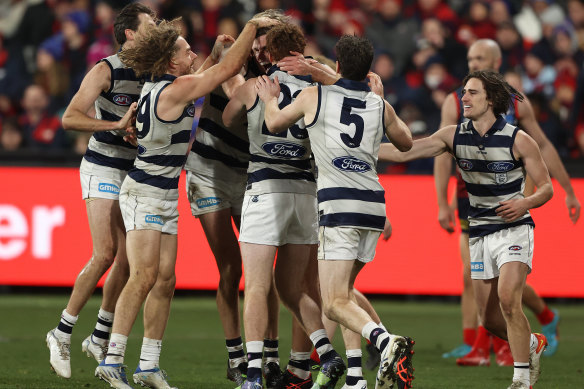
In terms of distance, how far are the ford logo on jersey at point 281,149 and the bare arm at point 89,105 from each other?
98 centimetres

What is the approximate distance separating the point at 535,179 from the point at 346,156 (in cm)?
138

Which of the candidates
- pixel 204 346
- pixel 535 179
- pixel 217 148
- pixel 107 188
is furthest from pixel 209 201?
pixel 204 346

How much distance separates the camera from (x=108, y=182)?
7.13 metres

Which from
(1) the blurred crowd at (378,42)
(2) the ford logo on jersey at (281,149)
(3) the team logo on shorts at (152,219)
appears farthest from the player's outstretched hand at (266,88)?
(1) the blurred crowd at (378,42)

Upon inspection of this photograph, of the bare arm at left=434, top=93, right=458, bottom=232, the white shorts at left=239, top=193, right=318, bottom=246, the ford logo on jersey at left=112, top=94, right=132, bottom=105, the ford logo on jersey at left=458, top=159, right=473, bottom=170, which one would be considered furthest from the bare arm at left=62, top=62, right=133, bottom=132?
the bare arm at left=434, top=93, right=458, bottom=232

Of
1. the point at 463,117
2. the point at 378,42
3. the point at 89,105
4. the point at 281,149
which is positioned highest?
the point at 378,42

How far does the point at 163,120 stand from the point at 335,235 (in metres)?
1.28

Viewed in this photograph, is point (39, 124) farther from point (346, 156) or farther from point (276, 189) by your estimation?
point (346, 156)

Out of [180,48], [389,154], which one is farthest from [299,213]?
[180,48]

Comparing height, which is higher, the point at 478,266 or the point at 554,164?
the point at 554,164

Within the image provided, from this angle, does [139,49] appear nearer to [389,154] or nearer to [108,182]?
[108,182]

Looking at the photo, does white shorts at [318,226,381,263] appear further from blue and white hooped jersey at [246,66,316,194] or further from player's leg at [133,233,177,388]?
player's leg at [133,233,177,388]

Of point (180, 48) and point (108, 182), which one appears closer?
point (180, 48)

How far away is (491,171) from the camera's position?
21.6 feet
